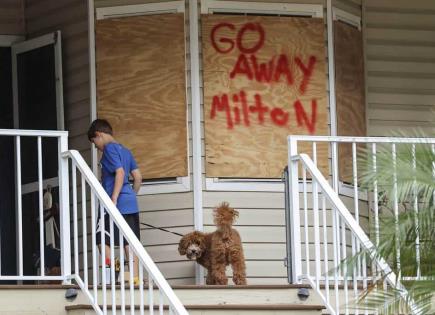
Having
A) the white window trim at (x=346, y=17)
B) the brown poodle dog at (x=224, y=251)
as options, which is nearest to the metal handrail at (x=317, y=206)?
the brown poodle dog at (x=224, y=251)

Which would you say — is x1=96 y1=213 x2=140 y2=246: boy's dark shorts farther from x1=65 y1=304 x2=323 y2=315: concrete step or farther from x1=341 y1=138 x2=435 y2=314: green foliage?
x1=341 y1=138 x2=435 y2=314: green foliage

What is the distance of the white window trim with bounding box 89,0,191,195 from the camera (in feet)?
44.4

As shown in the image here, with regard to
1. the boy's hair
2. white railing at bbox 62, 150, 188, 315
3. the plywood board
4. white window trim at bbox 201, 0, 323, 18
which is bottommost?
white railing at bbox 62, 150, 188, 315

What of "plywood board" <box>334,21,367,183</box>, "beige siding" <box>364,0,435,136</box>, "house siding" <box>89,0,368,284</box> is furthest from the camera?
"beige siding" <box>364,0,435,136</box>

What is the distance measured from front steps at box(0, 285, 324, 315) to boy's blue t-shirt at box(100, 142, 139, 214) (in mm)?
1268

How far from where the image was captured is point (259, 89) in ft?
45.3

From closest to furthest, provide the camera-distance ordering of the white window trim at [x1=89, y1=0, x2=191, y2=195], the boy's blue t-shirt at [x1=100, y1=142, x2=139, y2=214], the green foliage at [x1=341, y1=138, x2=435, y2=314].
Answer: the green foliage at [x1=341, y1=138, x2=435, y2=314]
the boy's blue t-shirt at [x1=100, y1=142, x2=139, y2=214]
the white window trim at [x1=89, y1=0, x2=191, y2=195]

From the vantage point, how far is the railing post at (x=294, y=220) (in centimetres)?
1160

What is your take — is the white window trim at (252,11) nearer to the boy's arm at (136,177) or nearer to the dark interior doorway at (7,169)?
the boy's arm at (136,177)

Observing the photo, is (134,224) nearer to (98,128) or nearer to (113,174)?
(113,174)

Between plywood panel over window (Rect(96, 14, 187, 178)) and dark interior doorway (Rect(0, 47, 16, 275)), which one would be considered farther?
dark interior doorway (Rect(0, 47, 16, 275))

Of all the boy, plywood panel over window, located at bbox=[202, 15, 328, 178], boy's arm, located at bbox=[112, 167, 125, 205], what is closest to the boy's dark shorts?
the boy

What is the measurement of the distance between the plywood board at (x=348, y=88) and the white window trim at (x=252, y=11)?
342mm

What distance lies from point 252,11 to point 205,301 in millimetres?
3562
